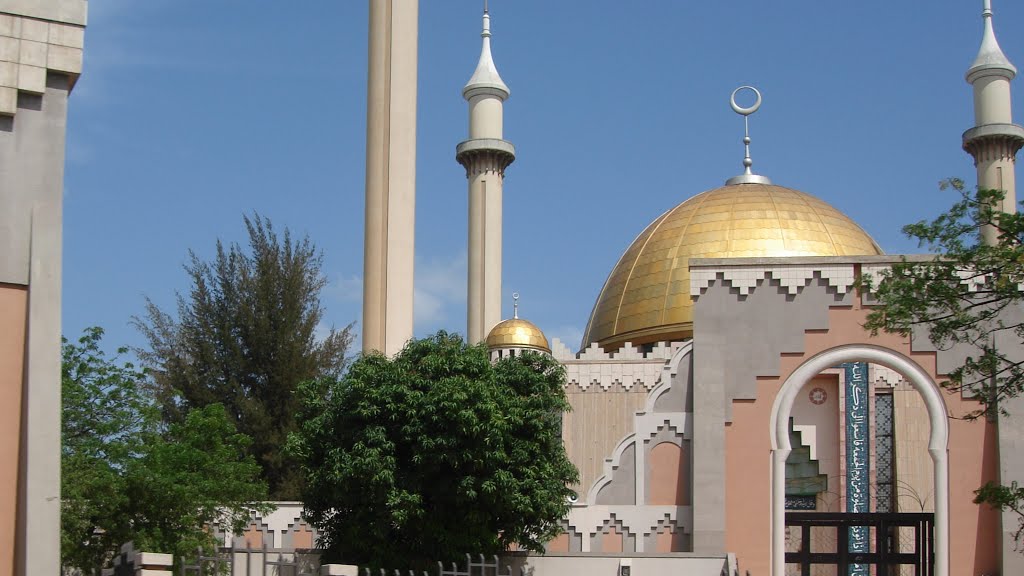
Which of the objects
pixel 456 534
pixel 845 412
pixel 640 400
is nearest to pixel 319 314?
pixel 640 400

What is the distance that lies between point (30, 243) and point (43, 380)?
4.05 feet

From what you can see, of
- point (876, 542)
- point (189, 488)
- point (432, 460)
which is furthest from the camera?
point (876, 542)

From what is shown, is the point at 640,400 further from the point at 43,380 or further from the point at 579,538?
the point at 43,380

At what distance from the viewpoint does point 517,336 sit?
34.1 m

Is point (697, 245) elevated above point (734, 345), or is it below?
above

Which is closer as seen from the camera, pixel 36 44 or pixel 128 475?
pixel 36 44

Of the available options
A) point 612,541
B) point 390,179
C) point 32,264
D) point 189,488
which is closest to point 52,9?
point 32,264

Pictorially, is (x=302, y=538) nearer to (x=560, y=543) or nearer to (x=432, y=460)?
(x=560, y=543)

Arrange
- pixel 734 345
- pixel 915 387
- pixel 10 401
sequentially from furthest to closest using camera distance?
pixel 734 345 < pixel 915 387 < pixel 10 401

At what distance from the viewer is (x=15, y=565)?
11.6 m

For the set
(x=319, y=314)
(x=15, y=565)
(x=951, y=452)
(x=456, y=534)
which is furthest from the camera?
(x=319, y=314)

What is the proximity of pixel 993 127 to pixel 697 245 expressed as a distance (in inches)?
391

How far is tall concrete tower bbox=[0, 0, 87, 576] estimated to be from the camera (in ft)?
38.0

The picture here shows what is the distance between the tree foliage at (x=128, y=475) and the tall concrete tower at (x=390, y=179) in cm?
629
